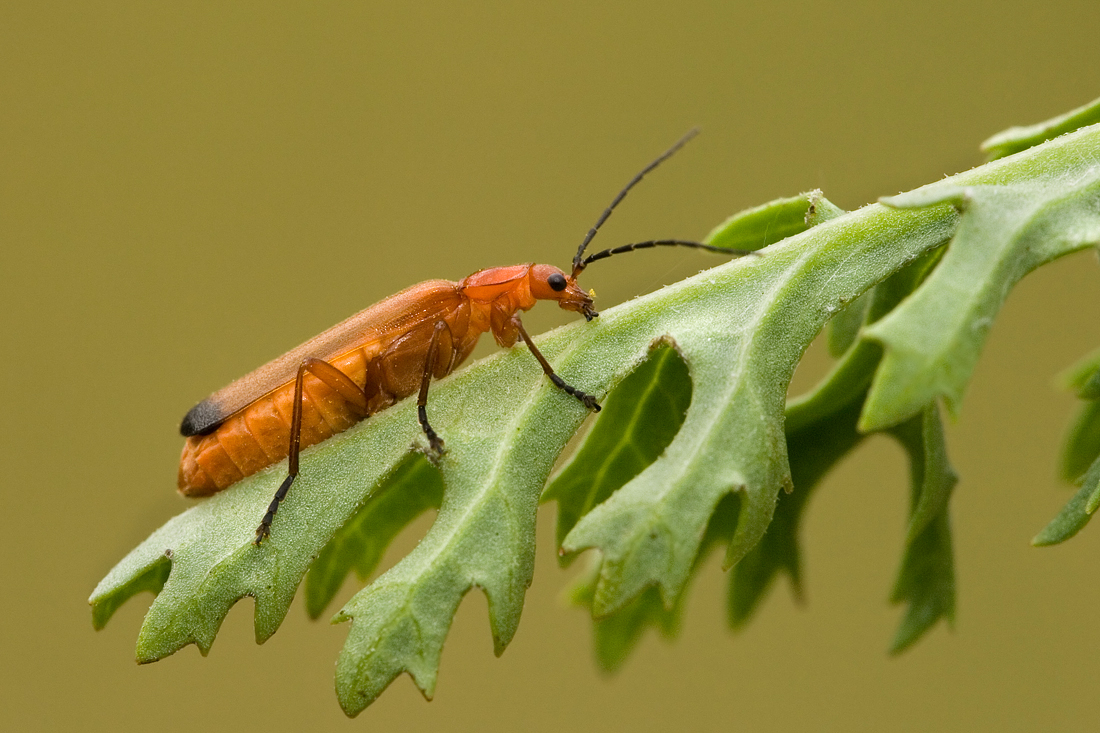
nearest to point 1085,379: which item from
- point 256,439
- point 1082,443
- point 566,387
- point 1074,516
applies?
point 1082,443

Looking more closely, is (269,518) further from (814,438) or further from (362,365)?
(814,438)

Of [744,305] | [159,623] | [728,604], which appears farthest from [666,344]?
[159,623]

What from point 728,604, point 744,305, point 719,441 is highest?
point 744,305

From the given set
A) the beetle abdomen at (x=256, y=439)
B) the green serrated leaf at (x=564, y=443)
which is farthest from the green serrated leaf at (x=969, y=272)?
the beetle abdomen at (x=256, y=439)

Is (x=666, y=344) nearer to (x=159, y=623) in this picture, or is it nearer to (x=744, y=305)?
(x=744, y=305)

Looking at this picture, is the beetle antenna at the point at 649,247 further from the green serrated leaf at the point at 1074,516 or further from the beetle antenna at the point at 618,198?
the green serrated leaf at the point at 1074,516

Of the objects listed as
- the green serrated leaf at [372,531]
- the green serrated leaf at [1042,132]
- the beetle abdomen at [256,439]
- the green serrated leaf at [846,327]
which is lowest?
the green serrated leaf at [846,327]

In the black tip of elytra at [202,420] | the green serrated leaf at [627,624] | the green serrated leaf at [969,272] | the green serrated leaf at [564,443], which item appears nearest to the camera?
the green serrated leaf at [969,272]
